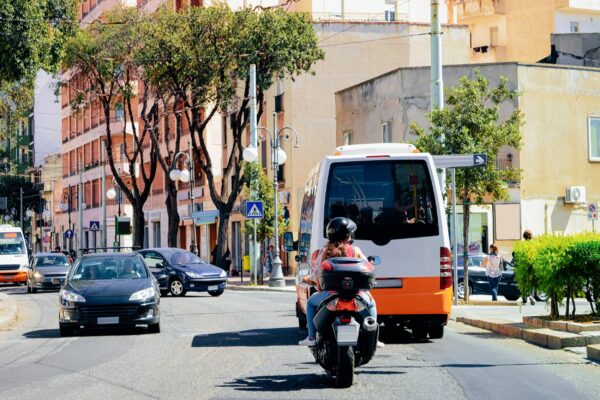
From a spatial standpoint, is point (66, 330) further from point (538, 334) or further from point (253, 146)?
point (253, 146)

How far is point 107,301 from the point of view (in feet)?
63.5

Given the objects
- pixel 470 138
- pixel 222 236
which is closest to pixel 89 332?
pixel 470 138

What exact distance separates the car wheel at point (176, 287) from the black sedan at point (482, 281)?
8541mm

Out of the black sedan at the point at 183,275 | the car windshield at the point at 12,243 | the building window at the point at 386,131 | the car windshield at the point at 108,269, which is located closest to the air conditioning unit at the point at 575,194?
the building window at the point at 386,131

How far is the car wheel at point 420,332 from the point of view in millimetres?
17969

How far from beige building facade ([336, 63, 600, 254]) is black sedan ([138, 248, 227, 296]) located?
12648 mm

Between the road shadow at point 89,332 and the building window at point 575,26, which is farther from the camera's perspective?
the building window at point 575,26

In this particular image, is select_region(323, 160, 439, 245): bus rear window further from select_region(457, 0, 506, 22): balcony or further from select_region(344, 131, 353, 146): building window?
select_region(457, 0, 506, 22): balcony

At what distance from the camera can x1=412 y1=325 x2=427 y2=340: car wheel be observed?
17969mm

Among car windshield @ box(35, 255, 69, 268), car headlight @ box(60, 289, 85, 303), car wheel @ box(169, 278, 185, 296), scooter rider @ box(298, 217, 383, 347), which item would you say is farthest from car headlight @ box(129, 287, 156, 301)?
car windshield @ box(35, 255, 69, 268)

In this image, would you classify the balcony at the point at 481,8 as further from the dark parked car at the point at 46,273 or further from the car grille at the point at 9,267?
the dark parked car at the point at 46,273

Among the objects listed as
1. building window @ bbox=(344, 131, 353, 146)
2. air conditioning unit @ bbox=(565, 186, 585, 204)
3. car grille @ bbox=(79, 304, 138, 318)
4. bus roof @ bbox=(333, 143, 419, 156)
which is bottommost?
car grille @ bbox=(79, 304, 138, 318)

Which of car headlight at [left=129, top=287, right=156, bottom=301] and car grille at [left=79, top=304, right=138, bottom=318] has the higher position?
car headlight at [left=129, top=287, right=156, bottom=301]

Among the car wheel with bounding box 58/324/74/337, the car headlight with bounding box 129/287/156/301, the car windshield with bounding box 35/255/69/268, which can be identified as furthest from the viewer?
the car windshield with bounding box 35/255/69/268
